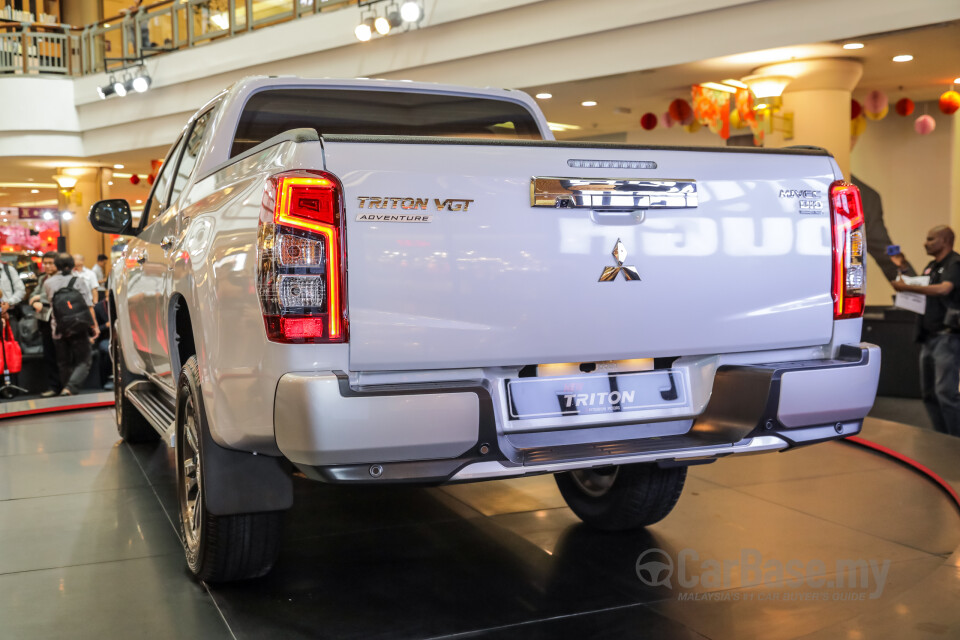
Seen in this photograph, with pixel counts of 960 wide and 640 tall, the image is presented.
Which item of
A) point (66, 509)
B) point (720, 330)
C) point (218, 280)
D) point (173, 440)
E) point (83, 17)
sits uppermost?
point (83, 17)

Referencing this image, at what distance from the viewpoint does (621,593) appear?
3.06m

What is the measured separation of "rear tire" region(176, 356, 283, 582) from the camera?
2.89 m

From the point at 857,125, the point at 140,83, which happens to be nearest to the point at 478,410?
the point at 857,125

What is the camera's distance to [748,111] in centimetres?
1069

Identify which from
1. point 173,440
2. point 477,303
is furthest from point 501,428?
point 173,440

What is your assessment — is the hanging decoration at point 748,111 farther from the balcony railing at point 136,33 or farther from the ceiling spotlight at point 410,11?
the balcony railing at point 136,33

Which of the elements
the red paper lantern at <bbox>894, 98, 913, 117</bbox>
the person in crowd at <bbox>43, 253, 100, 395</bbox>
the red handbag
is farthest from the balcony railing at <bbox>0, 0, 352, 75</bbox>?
the red paper lantern at <bbox>894, 98, 913, 117</bbox>

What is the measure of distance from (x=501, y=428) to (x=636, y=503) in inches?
53.2

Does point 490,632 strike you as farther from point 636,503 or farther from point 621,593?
point 636,503

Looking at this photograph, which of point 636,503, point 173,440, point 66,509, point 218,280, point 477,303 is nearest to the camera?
point 477,303

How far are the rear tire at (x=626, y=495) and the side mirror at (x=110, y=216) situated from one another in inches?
108

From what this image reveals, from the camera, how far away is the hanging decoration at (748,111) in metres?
10.6

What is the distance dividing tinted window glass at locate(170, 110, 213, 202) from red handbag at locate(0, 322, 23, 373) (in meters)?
6.49

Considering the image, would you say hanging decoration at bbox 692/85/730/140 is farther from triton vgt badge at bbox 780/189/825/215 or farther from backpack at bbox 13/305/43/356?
triton vgt badge at bbox 780/189/825/215
